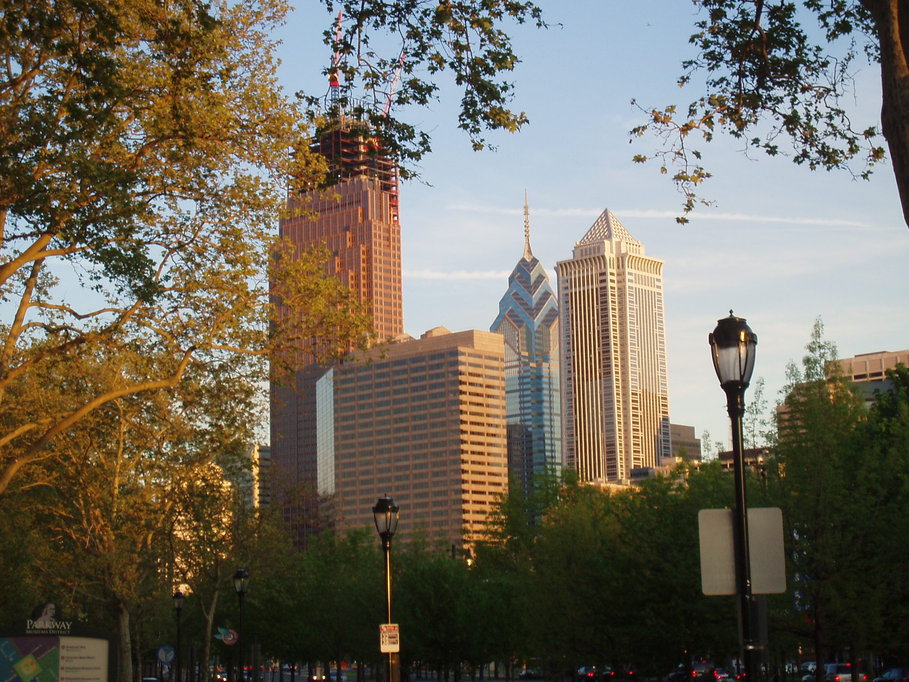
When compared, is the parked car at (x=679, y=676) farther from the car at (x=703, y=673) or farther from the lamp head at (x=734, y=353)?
the lamp head at (x=734, y=353)

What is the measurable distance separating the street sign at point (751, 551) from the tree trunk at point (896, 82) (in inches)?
129

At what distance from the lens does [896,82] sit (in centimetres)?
897

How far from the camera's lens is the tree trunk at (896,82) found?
8623 millimetres

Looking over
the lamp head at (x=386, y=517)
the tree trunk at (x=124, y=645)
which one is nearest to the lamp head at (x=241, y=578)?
the tree trunk at (x=124, y=645)

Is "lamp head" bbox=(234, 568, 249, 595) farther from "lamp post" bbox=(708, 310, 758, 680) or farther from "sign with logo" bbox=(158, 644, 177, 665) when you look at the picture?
"lamp post" bbox=(708, 310, 758, 680)

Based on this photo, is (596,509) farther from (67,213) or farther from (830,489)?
(67,213)

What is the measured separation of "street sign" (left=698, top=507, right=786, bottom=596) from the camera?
416 inches

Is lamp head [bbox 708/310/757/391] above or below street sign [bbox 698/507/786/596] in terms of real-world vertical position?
above

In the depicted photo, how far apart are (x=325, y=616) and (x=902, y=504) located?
43.3m

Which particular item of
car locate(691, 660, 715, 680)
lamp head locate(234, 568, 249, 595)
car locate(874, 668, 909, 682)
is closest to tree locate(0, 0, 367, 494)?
lamp head locate(234, 568, 249, 595)

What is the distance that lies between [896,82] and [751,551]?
4.26 m

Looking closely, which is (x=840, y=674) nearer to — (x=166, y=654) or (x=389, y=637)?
(x=166, y=654)

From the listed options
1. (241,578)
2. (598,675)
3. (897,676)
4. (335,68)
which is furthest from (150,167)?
(598,675)

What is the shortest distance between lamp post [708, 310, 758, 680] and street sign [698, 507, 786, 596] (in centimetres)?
8
